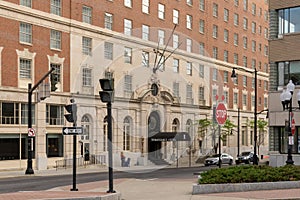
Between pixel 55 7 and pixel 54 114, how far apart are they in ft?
31.0

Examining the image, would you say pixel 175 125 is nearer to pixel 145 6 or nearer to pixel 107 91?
pixel 145 6

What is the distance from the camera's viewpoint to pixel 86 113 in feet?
172

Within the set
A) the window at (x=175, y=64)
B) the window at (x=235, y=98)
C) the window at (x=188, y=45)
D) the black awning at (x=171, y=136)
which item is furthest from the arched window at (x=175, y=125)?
the window at (x=235, y=98)

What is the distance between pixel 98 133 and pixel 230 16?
1293 inches

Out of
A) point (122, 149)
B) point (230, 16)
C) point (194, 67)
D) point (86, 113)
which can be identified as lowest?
point (122, 149)

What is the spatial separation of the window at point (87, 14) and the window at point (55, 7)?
3.32 m

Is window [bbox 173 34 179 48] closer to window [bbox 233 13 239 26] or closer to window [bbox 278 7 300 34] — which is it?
window [bbox 278 7 300 34]

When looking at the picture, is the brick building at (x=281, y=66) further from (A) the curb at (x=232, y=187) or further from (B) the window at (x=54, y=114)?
(A) the curb at (x=232, y=187)

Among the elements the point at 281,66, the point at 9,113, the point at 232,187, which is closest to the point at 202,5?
the point at 281,66

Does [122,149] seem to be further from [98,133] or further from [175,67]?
[175,67]

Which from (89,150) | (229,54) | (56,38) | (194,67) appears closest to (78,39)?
(56,38)

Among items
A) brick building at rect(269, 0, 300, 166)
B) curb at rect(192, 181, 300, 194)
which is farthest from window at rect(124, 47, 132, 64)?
curb at rect(192, 181, 300, 194)

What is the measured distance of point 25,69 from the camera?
48.5m

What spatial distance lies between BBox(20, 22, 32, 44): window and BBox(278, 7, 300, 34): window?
67.5 ft
